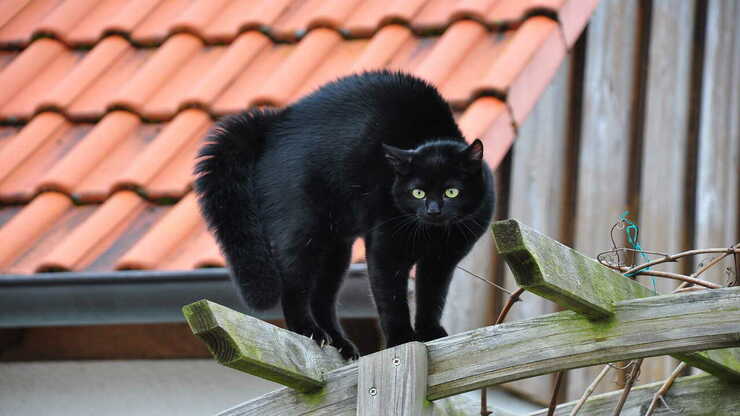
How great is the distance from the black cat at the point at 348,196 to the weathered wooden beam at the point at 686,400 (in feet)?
1.45

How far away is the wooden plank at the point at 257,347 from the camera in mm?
1925

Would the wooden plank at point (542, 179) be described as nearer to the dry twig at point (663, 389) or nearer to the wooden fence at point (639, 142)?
the wooden fence at point (639, 142)

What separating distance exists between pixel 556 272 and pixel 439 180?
0.93 m

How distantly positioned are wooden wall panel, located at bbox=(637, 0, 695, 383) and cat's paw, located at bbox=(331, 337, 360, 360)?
1.76m

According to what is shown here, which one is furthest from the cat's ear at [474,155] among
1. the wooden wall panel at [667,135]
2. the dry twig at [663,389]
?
the wooden wall panel at [667,135]

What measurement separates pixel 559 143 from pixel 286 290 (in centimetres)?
179

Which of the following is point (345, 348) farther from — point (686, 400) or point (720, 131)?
point (720, 131)

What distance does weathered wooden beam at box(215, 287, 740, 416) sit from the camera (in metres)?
1.74

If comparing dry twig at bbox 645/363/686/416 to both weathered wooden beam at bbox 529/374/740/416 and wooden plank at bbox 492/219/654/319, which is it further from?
wooden plank at bbox 492/219/654/319

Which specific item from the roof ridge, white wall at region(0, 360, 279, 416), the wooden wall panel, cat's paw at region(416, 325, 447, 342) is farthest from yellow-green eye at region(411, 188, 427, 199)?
the wooden wall panel

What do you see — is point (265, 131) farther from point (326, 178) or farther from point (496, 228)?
point (496, 228)

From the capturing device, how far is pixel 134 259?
10.3 feet

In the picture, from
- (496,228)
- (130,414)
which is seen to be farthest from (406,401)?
(130,414)

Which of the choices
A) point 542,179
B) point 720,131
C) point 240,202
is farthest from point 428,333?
point 720,131
